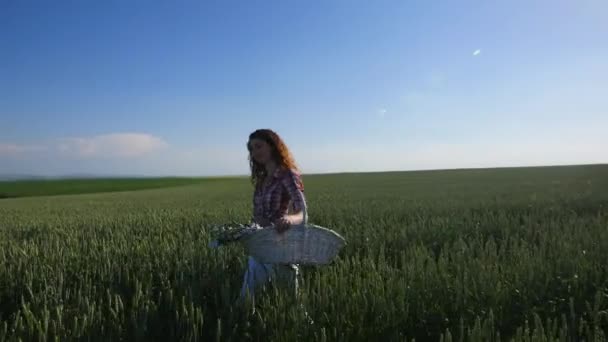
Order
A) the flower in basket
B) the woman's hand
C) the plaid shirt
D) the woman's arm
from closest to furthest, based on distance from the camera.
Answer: the woman's hand
the flower in basket
the woman's arm
the plaid shirt

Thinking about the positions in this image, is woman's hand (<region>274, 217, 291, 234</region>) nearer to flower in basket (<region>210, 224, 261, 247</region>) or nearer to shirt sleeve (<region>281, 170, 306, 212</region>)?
flower in basket (<region>210, 224, 261, 247</region>)

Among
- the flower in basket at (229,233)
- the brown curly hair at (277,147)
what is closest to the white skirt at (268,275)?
the flower in basket at (229,233)

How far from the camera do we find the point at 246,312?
3.00 meters

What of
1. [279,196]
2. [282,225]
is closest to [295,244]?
[282,225]

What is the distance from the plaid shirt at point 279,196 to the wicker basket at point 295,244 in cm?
35

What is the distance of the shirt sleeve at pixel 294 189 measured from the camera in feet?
11.5

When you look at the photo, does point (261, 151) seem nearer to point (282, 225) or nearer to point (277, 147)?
point (277, 147)

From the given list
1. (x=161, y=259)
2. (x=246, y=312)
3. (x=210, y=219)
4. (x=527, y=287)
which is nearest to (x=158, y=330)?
(x=246, y=312)

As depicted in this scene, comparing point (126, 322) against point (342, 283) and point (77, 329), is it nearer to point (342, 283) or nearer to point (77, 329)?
point (77, 329)

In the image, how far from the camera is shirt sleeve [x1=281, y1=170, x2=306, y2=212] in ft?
11.5

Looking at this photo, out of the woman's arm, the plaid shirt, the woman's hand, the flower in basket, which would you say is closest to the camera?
the woman's hand

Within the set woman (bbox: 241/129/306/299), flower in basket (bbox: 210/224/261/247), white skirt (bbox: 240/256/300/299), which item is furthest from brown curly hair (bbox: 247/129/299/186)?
white skirt (bbox: 240/256/300/299)

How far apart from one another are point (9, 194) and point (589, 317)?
179ft

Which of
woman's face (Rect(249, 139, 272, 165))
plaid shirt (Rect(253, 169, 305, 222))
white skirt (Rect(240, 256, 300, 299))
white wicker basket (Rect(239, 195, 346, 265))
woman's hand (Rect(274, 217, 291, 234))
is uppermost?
woman's face (Rect(249, 139, 272, 165))
